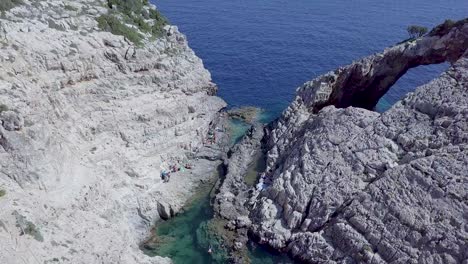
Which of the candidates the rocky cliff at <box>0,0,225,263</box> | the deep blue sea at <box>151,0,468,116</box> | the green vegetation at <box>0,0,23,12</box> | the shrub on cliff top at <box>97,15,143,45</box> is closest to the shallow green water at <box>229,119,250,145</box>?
the rocky cliff at <box>0,0,225,263</box>

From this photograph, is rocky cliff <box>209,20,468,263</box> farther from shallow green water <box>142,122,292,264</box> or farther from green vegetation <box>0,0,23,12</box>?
green vegetation <box>0,0,23,12</box>

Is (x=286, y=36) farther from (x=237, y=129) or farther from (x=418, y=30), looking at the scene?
(x=237, y=129)

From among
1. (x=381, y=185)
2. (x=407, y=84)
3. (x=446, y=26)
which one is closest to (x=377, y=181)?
(x=381, y=185)

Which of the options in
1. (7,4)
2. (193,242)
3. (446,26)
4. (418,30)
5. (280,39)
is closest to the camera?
(7,4)

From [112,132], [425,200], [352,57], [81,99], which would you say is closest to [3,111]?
[81,99]

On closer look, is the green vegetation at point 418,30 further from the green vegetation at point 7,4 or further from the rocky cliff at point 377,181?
the green vegetation at point 7,4

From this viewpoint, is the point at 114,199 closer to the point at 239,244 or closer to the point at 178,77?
the point at 239,244
